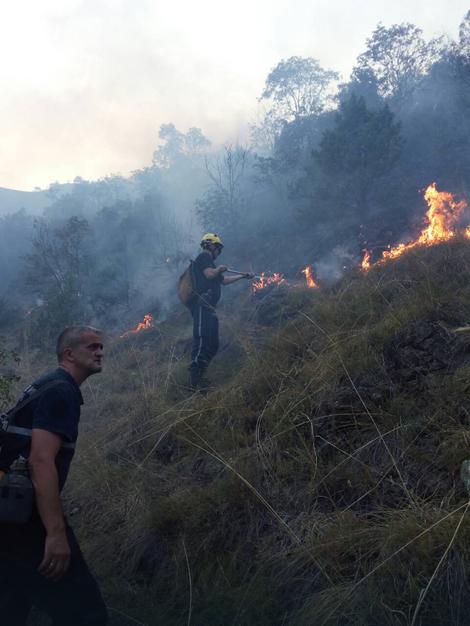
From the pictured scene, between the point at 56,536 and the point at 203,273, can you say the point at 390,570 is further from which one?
the point at 203,273

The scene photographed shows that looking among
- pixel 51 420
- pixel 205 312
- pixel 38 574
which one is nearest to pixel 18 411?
pixel 51 420

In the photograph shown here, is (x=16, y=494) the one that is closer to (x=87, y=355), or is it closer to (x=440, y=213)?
(x=87, y=355)

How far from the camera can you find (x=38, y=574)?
2008 mm

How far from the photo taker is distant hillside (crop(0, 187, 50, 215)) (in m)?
68.8

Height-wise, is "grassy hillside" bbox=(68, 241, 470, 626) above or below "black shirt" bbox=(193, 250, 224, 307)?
below

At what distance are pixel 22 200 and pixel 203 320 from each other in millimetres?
74709

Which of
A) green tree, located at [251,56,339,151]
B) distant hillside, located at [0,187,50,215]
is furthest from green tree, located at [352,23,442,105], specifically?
distant hillside, located at [0,187,50,215]

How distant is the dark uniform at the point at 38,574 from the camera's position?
78.5 inches

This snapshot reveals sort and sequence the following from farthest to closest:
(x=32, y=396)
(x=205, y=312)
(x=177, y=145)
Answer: (x=177, y=145) < (x=205, y=312) < (x=32, y=396)

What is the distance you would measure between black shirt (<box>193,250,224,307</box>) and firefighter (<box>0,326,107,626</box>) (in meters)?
3.88

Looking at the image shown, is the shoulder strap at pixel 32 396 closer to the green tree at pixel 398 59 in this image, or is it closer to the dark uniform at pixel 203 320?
the dark uniform at pixel 203 320

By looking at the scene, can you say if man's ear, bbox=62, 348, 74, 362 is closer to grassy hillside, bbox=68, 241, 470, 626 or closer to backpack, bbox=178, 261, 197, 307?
grassy hillside, bbox=68, 241, 470, 626

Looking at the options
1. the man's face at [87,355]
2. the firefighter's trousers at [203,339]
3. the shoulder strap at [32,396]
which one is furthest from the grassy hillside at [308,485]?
the shoulder strap at [32,396]

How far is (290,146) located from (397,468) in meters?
25.0
